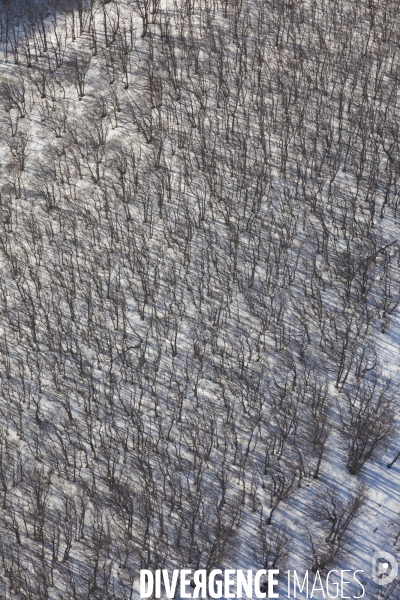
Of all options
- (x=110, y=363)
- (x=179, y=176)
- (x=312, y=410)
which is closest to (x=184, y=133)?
(x=179, y=176)

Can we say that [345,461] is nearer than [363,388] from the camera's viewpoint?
Yes

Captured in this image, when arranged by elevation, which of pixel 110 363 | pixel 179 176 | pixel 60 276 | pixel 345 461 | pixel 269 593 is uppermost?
pixel 179 176

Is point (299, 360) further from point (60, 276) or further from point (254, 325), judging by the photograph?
point (60, 276)

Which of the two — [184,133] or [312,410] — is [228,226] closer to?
[184,133]

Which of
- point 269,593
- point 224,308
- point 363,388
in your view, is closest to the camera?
point 269,593

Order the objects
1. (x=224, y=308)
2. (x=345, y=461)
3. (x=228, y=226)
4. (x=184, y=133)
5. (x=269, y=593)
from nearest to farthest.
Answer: (x=269, y=593)
(x=345, y=461)
(x=224, y=308)
(x=228, y=226)
(x=184, y=133)

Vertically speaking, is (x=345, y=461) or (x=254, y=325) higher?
(x=254, y=325)
